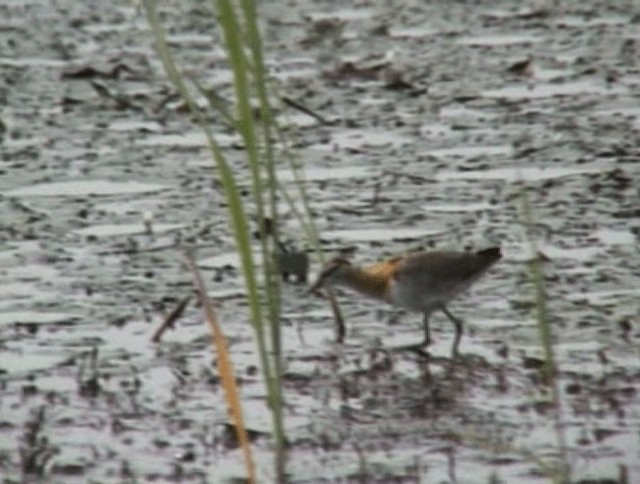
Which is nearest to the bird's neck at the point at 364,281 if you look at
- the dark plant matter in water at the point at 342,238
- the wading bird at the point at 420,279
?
the wading bird at the point at 420,279

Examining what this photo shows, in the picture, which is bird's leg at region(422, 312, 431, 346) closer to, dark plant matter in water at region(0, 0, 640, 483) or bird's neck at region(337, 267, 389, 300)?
dark plant matter in water at region(0, 0, 640, 483)

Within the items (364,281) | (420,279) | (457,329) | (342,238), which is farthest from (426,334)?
(342,238)

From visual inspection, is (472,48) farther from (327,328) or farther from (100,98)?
(327,328)

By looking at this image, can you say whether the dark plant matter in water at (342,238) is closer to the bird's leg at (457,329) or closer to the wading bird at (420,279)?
the bird's leg at (457,329)

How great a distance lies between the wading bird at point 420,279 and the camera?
28.7 ft

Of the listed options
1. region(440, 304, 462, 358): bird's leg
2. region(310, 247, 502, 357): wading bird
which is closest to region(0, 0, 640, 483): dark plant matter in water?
region(440, 304, 462, 358): bird's leg

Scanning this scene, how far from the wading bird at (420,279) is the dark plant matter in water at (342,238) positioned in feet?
0.65

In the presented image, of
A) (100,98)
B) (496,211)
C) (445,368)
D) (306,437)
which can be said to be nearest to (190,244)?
(496,211)

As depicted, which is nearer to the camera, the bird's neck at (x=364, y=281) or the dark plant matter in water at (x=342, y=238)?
the dark plant matter in water at (x=342, y=238)

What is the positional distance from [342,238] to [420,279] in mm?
2167

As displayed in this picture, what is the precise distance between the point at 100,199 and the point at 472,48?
19.0ft

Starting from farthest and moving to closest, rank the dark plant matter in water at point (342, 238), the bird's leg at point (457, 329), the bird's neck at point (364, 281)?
the bird's neck at point (364, 281), the bird's leg at point (457, 329), the dark plant matter in water at point (342, 238)

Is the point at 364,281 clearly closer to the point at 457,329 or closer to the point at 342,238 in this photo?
the point at 457,329

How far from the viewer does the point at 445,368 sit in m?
8.50
